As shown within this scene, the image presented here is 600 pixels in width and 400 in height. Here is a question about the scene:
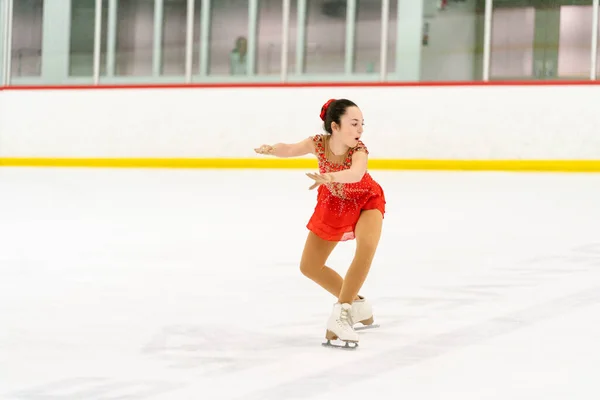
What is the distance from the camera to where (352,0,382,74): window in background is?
12.2 metres

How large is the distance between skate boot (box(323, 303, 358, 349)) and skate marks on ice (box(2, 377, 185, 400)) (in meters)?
0.58

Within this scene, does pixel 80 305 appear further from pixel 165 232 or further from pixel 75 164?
pixel 75 164

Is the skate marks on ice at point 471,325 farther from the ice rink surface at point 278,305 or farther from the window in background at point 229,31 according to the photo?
the window in background at point 229,31

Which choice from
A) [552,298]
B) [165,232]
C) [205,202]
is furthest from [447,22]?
[552,298]

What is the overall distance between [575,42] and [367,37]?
2594 mm

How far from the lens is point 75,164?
12.0 metres

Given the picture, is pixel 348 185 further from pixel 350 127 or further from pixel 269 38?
pixel 269 38

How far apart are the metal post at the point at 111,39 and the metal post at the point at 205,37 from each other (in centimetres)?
122

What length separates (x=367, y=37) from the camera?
12461mm

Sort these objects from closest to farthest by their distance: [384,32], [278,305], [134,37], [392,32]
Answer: [278,305] → [384,32] → [392,32] → [134,37]

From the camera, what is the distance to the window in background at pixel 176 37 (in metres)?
12.8

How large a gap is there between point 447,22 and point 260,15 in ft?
8.18

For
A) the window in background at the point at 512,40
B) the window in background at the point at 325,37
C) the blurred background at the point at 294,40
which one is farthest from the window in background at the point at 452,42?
the window in background at the point at 325,37

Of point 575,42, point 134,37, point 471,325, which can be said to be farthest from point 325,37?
point 471,325
